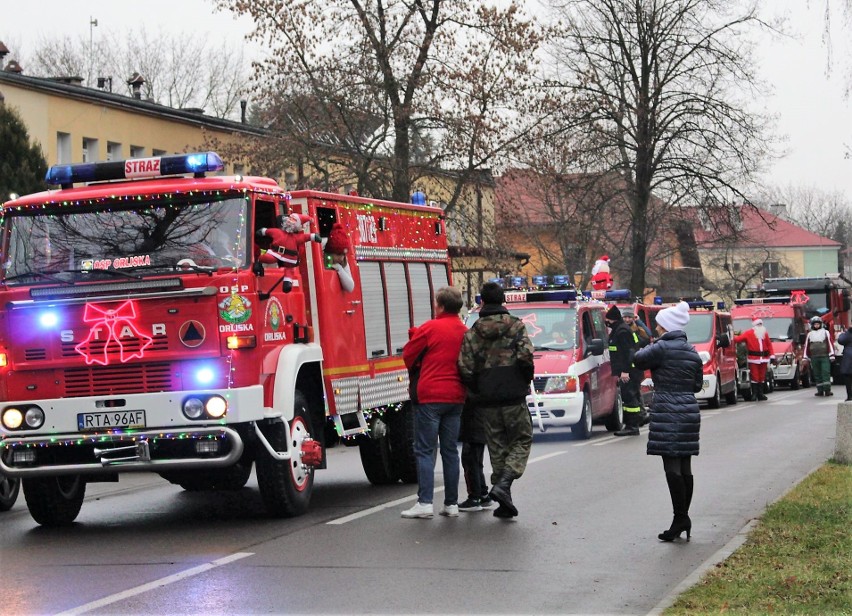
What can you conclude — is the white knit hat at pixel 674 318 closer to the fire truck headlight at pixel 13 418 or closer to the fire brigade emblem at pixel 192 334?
the fire brigade emblem at pixel 192 334

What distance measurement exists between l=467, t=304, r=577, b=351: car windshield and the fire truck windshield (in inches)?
435

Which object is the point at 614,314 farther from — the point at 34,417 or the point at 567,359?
the point at 34,417

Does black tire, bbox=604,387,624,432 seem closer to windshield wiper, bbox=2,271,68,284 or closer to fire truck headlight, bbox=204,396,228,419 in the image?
fire truck headlight, bbox=204,396,228,419

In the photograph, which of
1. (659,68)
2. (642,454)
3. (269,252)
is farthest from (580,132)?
(269,252)

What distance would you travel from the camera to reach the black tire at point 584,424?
71.2 ft

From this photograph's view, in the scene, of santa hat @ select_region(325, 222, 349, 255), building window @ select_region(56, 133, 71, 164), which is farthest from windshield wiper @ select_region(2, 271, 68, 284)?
building window @ select_region(56, 133, 71, 164)

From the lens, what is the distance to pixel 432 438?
39.4 ft

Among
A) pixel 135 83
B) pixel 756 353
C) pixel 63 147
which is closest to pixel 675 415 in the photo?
pixel 756 353

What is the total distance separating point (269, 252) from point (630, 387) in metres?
12.3

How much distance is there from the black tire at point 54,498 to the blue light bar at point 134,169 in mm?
2584

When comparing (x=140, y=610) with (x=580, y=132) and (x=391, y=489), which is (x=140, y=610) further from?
(x=580, y=132)

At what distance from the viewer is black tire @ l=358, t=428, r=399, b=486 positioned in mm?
14828

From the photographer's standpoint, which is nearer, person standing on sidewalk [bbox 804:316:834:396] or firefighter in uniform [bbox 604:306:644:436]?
firefighter in uniform [bbox 604:306:644:436]

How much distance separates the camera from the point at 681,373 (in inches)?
420
